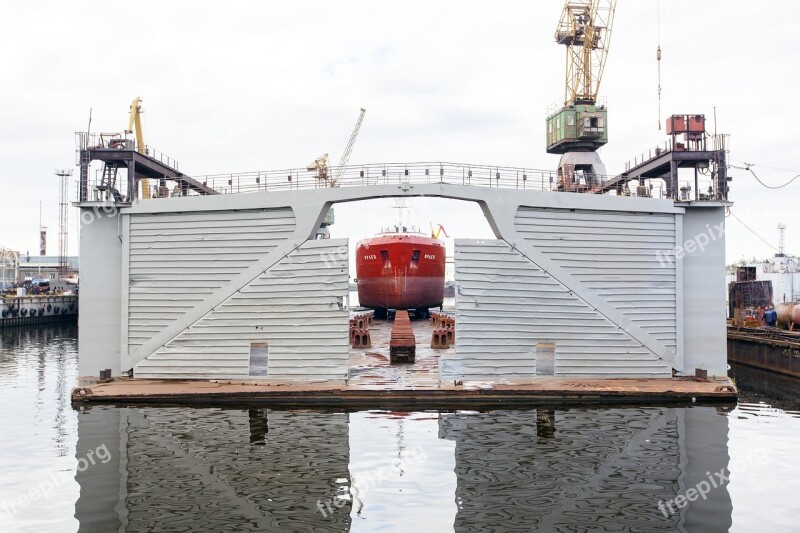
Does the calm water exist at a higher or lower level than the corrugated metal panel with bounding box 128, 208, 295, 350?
lower

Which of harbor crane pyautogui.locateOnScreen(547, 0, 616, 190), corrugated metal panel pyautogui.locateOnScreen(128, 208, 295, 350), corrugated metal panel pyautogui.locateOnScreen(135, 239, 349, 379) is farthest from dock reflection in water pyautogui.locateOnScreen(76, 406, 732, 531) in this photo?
harbor crane pyautogui.locateOnScreen(547, 0, 616, 190)

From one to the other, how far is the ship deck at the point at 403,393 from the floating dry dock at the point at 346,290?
→ 381mm

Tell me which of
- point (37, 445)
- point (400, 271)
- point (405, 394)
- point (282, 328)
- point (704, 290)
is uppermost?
A: point (400, 271)

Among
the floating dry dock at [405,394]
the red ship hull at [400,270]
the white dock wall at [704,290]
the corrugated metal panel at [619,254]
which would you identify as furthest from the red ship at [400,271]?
the floating dry dock at [405,394]

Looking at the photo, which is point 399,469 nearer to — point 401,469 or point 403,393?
point 401,469

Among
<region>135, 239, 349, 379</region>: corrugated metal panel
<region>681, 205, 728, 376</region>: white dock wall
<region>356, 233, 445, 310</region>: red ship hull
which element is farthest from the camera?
<region>356, 233, 445, 310</region>: red ship hull

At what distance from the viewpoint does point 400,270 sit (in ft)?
164

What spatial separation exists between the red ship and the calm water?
2890cm

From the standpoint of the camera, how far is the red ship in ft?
164

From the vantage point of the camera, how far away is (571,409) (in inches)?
866

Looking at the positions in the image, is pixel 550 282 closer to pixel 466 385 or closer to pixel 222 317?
pixel 466 385

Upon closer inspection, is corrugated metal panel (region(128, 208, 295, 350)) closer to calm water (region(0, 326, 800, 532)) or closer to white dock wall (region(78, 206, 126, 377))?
white dock wall (region(78, 206, 126, 377))

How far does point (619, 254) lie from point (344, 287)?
11225 millimetres

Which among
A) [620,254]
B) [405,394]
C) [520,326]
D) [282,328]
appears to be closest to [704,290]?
[620,254]
